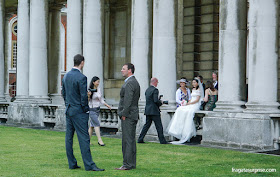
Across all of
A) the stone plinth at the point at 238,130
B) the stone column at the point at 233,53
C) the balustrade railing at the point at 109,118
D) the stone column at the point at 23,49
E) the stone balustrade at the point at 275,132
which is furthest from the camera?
the stone column at the point at 23,49

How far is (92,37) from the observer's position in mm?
22828

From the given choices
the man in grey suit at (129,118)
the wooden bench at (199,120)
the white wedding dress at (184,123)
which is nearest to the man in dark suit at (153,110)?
the white wedding dress at (184,123)

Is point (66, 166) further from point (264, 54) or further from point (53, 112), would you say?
point (53, 112)

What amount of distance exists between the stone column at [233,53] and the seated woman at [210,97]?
60.3 inches

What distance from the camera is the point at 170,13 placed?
64.9 feet

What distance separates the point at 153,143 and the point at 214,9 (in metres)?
10.2

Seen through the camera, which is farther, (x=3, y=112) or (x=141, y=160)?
(x=3, y=112)

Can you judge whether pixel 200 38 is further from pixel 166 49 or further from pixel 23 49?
pixel 23 49

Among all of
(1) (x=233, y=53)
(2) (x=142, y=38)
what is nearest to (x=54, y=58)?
(2) (x=142, y=38)

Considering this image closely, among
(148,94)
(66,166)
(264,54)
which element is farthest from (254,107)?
(66,166)

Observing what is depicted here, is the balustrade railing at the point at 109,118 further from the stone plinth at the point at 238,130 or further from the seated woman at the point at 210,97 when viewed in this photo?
A: the stone plinth at the point at 238,130

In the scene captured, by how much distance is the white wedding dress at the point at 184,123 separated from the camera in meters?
18.0

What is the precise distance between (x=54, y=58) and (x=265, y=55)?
18.5 metres

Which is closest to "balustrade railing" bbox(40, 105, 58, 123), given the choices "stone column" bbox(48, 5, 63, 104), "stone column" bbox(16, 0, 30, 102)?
"stone column" bbox(16, 0, 30, 102)
